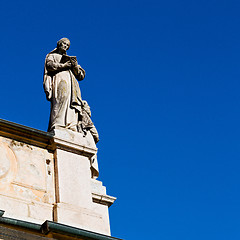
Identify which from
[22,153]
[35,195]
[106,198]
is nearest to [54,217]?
[35,195]

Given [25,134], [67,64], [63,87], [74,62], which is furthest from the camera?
[74,62]

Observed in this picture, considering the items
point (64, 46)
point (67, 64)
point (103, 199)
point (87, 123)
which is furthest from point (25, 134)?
point (64, 46)

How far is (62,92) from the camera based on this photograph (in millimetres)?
11914

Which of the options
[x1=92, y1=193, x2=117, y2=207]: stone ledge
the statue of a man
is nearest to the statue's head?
the statue of a man

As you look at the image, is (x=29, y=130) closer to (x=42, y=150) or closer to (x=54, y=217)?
(x=42, y=150)

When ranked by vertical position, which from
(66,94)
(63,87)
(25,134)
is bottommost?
(25,134)

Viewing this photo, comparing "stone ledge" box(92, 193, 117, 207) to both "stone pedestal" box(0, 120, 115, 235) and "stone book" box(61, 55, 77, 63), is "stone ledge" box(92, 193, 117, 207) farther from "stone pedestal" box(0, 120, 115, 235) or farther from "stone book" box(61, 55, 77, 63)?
"stone book" box(61, 55, 77, 63)

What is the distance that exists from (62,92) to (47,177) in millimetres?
2243

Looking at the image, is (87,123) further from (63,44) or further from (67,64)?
(63,44)

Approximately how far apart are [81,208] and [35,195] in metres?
0.84

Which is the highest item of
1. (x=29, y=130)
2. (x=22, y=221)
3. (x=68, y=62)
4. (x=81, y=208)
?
(x=68, y=62)

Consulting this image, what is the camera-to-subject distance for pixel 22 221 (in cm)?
895

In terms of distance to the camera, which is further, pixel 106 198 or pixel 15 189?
pixel 106 198

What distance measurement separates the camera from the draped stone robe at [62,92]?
11500 millimetres
